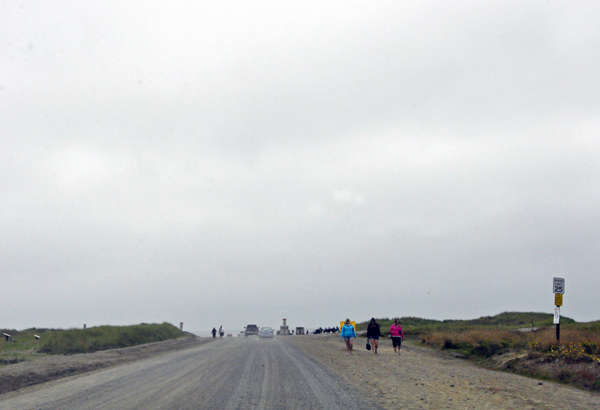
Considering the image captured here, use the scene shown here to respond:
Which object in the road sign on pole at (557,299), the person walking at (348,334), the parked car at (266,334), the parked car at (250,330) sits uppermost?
the road sign on pole at (557,299)

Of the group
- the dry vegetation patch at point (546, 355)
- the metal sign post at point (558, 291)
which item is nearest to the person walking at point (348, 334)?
the dry vegetation patch at point (546, 355)

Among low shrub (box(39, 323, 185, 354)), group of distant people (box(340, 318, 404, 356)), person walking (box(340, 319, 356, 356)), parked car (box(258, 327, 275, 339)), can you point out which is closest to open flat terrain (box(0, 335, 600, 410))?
group of distant people (box(340, 318, 404, 356))

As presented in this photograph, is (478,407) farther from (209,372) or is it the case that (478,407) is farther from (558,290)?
(558,290)

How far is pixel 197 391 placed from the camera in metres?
13.2

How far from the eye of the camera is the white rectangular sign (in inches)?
811

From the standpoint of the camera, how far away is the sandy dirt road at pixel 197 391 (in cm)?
1131

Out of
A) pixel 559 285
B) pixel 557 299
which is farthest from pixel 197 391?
pixel 559 285

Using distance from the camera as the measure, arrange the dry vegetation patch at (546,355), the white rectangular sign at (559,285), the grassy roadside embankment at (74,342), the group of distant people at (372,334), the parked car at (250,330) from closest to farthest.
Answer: the dry vegetation patch at (546,355) → the white rectangular sign at (559,285) → the group of distant people at (372,334) → the grassy roadside embankment at (74,342) → the parked car at (250,330)

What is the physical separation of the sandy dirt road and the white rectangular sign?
1025 cm

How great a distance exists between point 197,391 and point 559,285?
15.5 meters

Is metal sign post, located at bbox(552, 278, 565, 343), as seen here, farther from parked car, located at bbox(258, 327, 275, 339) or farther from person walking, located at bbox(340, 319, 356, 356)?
parked car, located at bbox(258, 327, 275, 339)

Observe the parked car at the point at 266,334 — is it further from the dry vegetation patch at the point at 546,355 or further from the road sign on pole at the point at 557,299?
the road sign on pole at the point at 557,299

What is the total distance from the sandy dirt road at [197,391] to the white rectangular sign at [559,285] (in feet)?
33.6

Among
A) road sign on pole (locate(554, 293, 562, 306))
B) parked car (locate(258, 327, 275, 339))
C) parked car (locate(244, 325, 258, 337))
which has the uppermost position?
road sign on pole (locate(554, 293, 562, 306))
